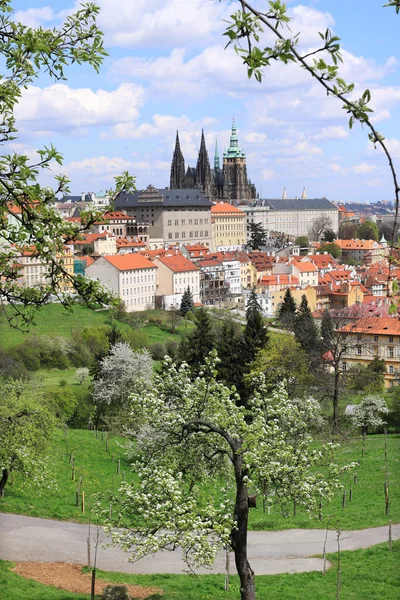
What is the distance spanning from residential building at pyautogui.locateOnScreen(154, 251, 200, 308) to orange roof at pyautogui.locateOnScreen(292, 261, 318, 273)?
1112cm

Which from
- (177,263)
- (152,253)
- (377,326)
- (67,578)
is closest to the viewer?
(67,578)

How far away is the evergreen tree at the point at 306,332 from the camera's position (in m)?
34.3

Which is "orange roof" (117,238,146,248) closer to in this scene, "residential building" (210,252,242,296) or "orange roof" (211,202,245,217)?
"residential building" (210,252,242,296)

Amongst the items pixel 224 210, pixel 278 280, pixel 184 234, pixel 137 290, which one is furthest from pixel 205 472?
pixel 224 210

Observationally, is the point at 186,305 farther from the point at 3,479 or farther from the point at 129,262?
the point at 3,479

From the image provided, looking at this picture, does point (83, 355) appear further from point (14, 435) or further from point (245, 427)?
point (245, 427)

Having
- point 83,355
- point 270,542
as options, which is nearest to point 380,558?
point 270,542

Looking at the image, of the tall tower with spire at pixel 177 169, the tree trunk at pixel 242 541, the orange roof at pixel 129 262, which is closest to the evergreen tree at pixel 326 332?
the tree trunk at pixel 242 541

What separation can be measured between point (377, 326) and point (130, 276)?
3005cm

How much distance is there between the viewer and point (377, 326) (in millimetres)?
36625

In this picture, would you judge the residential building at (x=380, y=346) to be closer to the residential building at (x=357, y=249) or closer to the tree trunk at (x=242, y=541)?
the tree trunk at (x=242, y=541)

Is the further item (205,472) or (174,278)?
(174,278)

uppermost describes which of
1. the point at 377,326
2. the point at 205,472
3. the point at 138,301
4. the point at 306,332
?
the point at 138,301

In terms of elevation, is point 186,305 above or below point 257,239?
below
